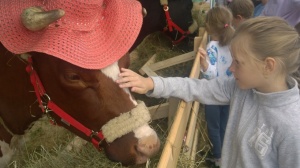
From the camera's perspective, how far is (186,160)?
2.54 m

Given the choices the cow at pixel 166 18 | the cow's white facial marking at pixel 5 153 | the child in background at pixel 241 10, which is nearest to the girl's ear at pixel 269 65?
the child in background at pixel 241 10

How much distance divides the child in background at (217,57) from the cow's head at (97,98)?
101 cm

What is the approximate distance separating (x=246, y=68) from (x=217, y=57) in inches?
49.1

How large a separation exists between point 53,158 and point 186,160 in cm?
112

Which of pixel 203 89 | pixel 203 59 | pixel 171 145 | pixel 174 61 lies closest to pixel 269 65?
pixel 203 89

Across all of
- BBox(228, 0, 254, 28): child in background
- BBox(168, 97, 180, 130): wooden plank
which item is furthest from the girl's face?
BBox(228, 0, 254, 28): child in background

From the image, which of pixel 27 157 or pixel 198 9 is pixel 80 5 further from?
pixel 198 9

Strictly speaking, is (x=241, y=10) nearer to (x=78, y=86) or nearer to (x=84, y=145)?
(x=84, y=145)

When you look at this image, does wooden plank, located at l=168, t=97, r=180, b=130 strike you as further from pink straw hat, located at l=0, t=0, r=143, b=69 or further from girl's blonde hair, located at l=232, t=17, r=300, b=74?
girl's blonde hair, located at l=232, t=17, r=300, b=74

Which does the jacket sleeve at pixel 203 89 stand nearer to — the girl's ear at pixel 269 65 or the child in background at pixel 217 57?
the girl's ear at pixel 269 65

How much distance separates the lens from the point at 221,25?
297 centimetres

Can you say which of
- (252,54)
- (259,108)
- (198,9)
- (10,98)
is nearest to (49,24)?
(10,98)

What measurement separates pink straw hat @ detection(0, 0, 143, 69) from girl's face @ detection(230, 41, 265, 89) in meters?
0.59

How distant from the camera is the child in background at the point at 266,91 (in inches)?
61.1
